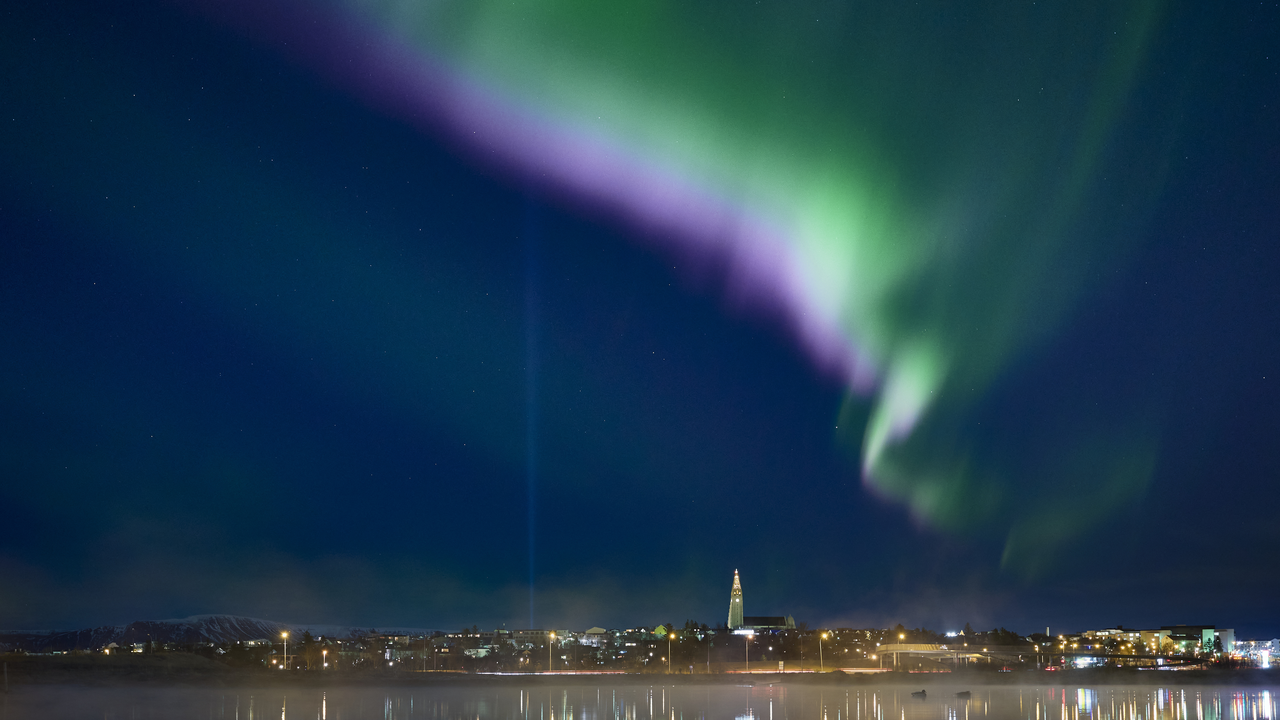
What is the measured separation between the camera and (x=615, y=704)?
3095 inches

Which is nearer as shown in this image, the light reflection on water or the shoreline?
the light reflection on water

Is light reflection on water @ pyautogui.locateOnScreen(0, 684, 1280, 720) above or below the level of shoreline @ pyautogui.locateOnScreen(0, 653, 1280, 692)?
above

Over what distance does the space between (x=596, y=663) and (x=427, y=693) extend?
3048 inches

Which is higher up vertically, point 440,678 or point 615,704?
point 615,704

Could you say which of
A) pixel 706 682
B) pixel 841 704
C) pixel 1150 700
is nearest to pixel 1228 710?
pixel 1150 700

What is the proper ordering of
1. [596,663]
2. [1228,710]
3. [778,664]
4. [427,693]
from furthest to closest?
[596,663], [778,664], [427,693], [1228,710]

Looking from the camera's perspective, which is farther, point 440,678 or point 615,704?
point 440,678

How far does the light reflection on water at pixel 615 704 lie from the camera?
66.5 m

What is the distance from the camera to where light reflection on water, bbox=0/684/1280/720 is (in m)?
66.5

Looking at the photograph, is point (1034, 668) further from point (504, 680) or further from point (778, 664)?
point (504, 680)

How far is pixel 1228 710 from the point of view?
77.1 meters

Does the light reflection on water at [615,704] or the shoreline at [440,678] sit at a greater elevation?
the light reflection on water at [615,704]

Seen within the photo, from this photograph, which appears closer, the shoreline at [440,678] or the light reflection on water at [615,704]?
the light reflection on water at [615,704]

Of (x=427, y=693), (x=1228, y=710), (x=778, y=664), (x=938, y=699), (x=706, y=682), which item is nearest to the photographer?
(x=1228, y=710)
